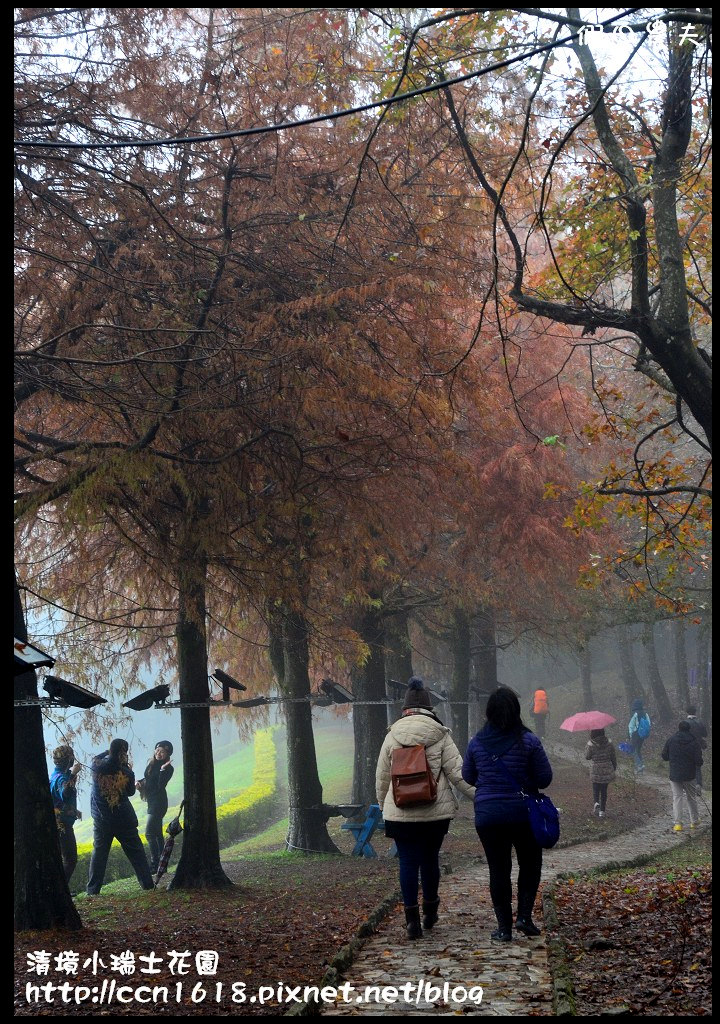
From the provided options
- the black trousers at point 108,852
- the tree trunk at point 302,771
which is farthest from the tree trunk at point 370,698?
the black trousers at point 108,852

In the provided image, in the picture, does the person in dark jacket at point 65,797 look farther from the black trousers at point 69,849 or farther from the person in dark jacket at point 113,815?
the person in dark jacket at point 113,815

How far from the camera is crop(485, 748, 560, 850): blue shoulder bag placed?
262 inches

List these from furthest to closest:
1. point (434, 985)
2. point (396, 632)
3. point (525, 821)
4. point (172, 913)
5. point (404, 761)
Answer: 1. point (396, 632)
2. point (172, 913)
3. point (404, 761)
4. point (525, 821)
5. point (434, 985)

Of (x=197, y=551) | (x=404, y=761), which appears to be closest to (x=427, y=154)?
(x=197, y=551)

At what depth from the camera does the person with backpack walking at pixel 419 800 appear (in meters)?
7.13

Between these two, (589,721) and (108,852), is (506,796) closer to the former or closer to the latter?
(108,852)

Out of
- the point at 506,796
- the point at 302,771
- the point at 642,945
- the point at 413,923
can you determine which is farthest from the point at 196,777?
the point at 642,945

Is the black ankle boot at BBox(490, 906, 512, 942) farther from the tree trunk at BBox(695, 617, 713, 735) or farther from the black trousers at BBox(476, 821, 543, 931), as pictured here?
the tree trunk at BBox(695, 617, 713, 735)

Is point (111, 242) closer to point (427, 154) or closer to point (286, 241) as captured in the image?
point (286, 241)

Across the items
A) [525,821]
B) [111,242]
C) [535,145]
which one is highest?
[535,145]

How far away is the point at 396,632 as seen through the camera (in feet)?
64.6

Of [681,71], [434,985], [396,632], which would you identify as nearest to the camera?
[434,985]

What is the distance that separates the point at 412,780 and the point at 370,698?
33.3ft

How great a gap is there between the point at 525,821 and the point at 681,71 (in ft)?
19.9
